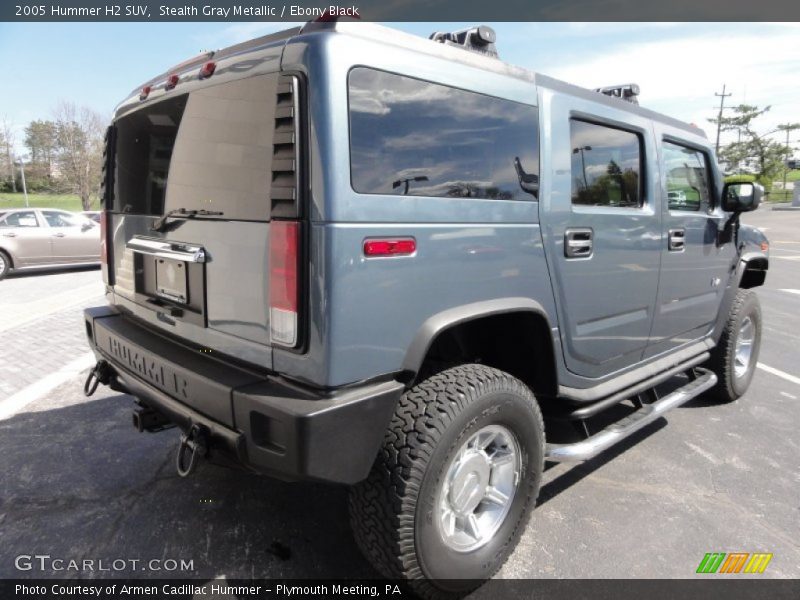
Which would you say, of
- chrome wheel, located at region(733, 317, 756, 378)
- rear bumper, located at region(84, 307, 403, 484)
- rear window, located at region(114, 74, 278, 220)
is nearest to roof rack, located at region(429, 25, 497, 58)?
rear window, located at region(114, 74, 278, 220)

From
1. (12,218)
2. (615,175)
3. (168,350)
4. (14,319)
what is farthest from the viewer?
(12,218)

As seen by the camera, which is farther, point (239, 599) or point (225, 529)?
point (225, 529)

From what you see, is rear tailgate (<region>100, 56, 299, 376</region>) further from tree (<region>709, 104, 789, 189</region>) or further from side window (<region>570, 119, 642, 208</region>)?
tree (<region>709, 104, 789, 189</region>)

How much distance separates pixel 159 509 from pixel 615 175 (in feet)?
9.98

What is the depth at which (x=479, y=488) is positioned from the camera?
2404 millimetres

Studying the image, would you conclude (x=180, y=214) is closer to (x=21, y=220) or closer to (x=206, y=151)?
(x=206, y=151)

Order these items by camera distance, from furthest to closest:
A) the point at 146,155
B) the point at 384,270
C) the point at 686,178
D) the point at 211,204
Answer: the point at 686,178 < the point at 146,155 < the point at 211,204 < the point at 384,270

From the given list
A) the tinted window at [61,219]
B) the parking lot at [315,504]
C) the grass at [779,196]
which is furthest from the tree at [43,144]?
the grass at [779,196]

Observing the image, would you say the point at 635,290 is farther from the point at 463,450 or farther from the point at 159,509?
the point at 159,509

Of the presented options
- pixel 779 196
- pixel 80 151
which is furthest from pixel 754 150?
pixel 80 151

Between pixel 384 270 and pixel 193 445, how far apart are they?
38.6 inches

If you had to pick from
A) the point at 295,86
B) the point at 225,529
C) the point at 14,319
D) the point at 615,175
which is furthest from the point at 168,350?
the point at 14,319

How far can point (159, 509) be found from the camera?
9.59 feet

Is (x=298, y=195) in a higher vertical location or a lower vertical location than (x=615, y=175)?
lower
